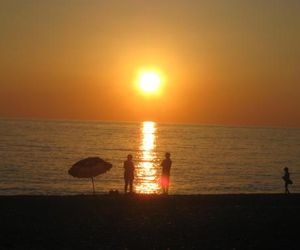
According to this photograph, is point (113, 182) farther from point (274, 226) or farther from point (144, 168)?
point (274, 226)

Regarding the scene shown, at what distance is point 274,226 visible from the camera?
1772 cm

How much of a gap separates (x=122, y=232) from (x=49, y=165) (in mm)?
60744

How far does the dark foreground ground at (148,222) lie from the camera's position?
15.0m

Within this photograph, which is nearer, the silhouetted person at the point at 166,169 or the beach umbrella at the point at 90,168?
the silhouetted person at the point at 166,169

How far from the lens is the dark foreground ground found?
1504cm

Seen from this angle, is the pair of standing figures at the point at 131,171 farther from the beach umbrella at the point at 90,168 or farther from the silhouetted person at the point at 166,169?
the beach umbrella at the point at 90,168

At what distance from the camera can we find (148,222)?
17.9 metres

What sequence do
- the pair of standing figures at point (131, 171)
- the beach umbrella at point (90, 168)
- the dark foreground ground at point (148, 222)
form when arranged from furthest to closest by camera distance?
the beach umbrella at point (90, 168)
the pair of standing figures at point (131, 171)
the dark foreground ground at point (148, 222)

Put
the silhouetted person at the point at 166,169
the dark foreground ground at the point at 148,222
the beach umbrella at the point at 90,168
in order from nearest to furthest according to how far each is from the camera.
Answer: the dark foreground ground at the point at 148,222 < the silhouetted person at the point at 166,169 < the beach umbrella at the point at 90,168

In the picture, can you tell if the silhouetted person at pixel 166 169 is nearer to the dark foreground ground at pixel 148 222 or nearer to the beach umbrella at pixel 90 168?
the dark foreground ground at pixel 148 222

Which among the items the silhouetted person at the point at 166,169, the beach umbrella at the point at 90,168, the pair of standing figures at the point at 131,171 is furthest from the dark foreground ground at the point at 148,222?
the silhouetted person at the point at 166,169

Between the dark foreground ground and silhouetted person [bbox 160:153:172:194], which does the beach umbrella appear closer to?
the dark foreground ground

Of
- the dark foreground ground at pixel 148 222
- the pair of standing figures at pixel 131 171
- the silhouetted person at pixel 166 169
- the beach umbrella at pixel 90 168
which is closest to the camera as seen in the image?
the dark foreground ground at pixel 148 222

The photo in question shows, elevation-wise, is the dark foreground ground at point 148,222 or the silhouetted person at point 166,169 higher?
the silhouetted person at point 166,169
